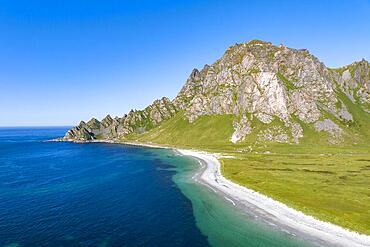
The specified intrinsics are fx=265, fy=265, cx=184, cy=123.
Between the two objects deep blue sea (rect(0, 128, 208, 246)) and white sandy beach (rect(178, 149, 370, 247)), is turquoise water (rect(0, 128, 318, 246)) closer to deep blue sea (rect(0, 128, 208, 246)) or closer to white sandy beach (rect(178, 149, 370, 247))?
deep blue sea (rect(0, 128, 208, 246))

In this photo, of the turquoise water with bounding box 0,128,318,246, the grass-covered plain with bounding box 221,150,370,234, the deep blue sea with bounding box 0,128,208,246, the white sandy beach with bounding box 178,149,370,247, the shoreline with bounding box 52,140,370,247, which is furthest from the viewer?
the grass-covered plain with bounding box 221,150,370,234


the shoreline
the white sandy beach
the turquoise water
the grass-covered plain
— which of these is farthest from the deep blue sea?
the grass-covered plain

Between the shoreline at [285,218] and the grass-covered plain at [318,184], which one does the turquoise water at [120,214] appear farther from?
the grass-covered plain at [318,184]

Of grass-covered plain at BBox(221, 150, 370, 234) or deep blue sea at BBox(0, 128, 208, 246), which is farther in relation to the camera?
grass-covered plain at BBox(221, 150, 370, 234)

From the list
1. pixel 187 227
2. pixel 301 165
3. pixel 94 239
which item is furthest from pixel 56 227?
pixel 301 165

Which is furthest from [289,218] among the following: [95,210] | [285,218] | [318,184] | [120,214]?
[95,210]

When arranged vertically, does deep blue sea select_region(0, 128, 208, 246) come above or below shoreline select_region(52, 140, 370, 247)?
below

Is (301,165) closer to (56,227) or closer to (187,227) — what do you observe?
(187,227)

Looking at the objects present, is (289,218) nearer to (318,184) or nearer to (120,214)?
(318,184)

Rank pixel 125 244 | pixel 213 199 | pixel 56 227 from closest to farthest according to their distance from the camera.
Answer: pixel 125 244, pixel 56 227, pixel 213 199
